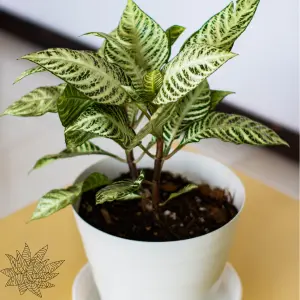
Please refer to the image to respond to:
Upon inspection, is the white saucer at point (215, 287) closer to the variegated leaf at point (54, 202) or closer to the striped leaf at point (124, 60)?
the variegated leaf at point (54, 202)

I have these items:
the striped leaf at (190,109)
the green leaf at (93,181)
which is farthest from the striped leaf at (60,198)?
the striped leaf at (190,109)

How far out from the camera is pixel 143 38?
1.88ft

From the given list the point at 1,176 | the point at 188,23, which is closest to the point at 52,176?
the point at 1,176

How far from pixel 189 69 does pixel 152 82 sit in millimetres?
61

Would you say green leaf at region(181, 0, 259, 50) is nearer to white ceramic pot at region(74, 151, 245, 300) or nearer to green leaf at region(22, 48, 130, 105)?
green leaf at region(22, 48, 130, 105)

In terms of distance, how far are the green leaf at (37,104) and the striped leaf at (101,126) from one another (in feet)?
0.20

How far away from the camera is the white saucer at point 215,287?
0.76 meters

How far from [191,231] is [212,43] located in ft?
0.75

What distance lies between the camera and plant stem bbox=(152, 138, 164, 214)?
64 cm

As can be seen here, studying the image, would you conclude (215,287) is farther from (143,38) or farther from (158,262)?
(143,38)

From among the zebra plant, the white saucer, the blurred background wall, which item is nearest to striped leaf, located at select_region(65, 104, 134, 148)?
the zebra plant

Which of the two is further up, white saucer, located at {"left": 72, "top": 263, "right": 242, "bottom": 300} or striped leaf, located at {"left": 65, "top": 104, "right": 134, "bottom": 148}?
striped leaf, located at {"left": 65, "top": 104, "right": 134, "bottom": 148}

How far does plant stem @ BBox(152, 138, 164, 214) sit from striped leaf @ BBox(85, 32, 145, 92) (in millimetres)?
75

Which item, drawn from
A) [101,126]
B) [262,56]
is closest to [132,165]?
[101,126]
